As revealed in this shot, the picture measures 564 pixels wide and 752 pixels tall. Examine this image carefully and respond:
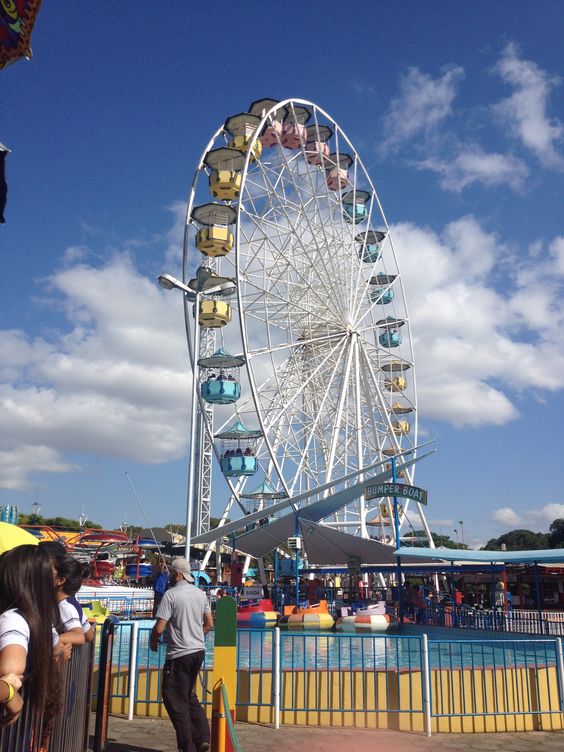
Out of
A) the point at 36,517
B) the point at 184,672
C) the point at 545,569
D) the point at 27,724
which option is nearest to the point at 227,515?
the point at 545,569

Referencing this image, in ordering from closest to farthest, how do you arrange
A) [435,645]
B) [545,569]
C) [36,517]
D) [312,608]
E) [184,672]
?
1. [184,672]
2. [435,645]
3. [312,608]
4. [545,569]
5. [36,517]

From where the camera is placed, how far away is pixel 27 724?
8.26ft

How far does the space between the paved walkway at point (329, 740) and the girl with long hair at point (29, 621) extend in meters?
3.72

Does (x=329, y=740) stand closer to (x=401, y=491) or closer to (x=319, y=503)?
(x=401, y=491)

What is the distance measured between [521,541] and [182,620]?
93.4 meters

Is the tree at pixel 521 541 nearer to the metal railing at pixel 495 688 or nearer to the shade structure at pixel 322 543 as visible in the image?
the shade structure at pixel 322 543

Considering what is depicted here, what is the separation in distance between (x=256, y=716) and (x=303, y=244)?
2214 centimetres

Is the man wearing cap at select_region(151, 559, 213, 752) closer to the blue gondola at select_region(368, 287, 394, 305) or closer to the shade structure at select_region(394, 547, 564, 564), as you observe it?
the shade structure at select_region(394, 547, 564, 564)

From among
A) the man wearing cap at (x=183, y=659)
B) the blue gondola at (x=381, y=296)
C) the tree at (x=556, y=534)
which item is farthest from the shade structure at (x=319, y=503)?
the tree at (x=556, y=534)

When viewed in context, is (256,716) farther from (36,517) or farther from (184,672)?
(36,517)

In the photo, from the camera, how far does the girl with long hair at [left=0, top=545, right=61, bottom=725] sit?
7.76 feet

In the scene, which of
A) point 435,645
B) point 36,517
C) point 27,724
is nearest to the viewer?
point 27,724

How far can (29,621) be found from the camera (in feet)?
8.14

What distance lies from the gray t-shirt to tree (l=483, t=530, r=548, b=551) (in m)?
83.8
